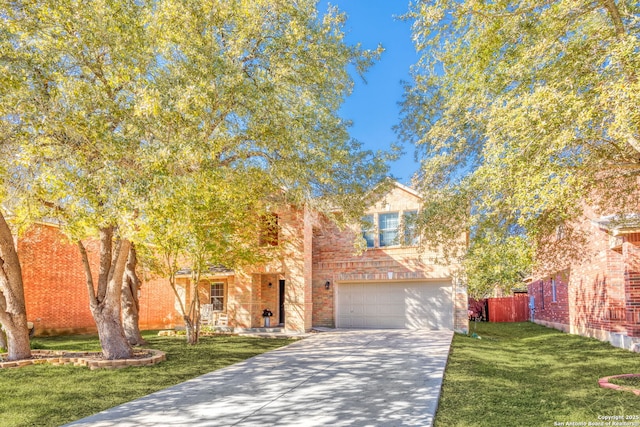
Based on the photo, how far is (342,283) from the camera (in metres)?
21.5

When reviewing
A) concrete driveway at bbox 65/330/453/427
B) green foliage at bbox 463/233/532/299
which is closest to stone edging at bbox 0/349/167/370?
concrete driveway at bbox 65/330/453/427

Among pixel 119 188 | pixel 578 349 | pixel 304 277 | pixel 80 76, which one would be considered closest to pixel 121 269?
pixel 119 188

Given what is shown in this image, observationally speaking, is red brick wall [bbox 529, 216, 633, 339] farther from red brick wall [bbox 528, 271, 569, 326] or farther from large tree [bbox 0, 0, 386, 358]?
large tree [bbox 0, 0, 386, 358]

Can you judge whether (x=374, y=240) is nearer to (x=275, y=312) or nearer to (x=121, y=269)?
(x=275, y=312)

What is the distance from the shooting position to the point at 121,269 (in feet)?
36.1

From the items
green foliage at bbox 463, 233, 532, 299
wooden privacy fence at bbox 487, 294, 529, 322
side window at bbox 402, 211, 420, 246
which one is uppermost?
side window at bbox 402, 211, 420, 246

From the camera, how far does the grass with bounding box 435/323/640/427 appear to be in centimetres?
624

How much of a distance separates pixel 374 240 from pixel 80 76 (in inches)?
577

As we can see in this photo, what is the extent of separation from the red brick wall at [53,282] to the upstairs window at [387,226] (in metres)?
12.6

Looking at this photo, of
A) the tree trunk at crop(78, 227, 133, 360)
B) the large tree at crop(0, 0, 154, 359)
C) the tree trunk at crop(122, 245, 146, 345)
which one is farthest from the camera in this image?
the tree trunk at crop(122, 245, 146, 345)

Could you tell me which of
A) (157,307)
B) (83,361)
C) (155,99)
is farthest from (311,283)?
(155,99)

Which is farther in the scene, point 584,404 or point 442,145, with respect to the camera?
point 442,145

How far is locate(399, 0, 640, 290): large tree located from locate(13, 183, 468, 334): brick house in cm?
924

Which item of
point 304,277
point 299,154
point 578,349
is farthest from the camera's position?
point 304,277
